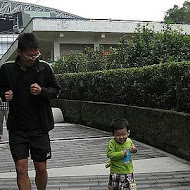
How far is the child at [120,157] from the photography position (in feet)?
Answer: 12.8

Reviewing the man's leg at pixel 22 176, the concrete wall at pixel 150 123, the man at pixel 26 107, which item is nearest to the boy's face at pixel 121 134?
the man at pixel 26 107

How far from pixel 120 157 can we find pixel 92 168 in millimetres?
2192

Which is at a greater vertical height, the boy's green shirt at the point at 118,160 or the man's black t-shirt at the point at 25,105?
the man's black t-shirt at the point at 25,105

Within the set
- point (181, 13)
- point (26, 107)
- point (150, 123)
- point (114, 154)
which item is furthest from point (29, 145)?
point (181, 13)

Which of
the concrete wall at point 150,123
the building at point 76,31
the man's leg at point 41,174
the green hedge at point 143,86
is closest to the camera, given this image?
the man's leg at point 41,174

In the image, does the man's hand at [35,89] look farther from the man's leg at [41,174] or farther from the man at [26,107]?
the man's leg at [41,174]

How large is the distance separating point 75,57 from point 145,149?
31.1 feet

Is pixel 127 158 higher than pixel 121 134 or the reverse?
the reverse

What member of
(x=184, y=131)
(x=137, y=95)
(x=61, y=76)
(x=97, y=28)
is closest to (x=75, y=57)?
(x=61, y=76)

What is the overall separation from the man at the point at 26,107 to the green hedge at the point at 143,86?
3.12m

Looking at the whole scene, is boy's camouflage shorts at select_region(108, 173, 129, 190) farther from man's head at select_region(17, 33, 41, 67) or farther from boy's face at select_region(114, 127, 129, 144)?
man's head at select_region(17, 33, 41, 67)

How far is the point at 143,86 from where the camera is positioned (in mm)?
8062

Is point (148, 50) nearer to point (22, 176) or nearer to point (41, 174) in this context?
point (41, 174)

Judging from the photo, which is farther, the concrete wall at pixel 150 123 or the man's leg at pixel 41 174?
the concrete wall at pixel 150 123
